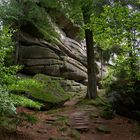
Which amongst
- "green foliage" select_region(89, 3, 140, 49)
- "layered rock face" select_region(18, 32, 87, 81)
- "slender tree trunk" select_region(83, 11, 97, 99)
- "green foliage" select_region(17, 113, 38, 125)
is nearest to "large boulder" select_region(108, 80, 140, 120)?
"slender tree trunk" select_region(83, 11, 97, 99)

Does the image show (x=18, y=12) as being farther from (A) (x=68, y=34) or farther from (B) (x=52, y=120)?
(A) (x=68, y=34)

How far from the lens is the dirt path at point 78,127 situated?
497 inches

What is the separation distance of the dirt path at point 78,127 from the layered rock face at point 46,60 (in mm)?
7464

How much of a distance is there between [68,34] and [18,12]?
12.4m

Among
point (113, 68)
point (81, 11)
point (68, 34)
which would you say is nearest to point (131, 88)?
point (113, 68)

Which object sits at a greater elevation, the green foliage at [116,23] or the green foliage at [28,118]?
the green foliage at [116,23]

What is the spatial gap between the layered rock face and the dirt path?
746 centimetres

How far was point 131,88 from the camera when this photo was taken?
50.6 ft

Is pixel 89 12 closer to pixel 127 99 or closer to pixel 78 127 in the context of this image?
pixel 127 99

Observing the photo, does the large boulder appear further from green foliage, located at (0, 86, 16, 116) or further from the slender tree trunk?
green foliage, located at (0, 86, 16, 116)

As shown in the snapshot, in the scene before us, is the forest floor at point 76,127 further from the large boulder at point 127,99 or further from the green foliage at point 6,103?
the green foliage at point 6,103

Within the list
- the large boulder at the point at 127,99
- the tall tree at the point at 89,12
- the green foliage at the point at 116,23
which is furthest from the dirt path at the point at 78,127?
the green foliage at the point at 116,23

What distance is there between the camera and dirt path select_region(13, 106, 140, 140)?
497 inches

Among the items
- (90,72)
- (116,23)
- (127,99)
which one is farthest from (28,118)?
(90,72)
